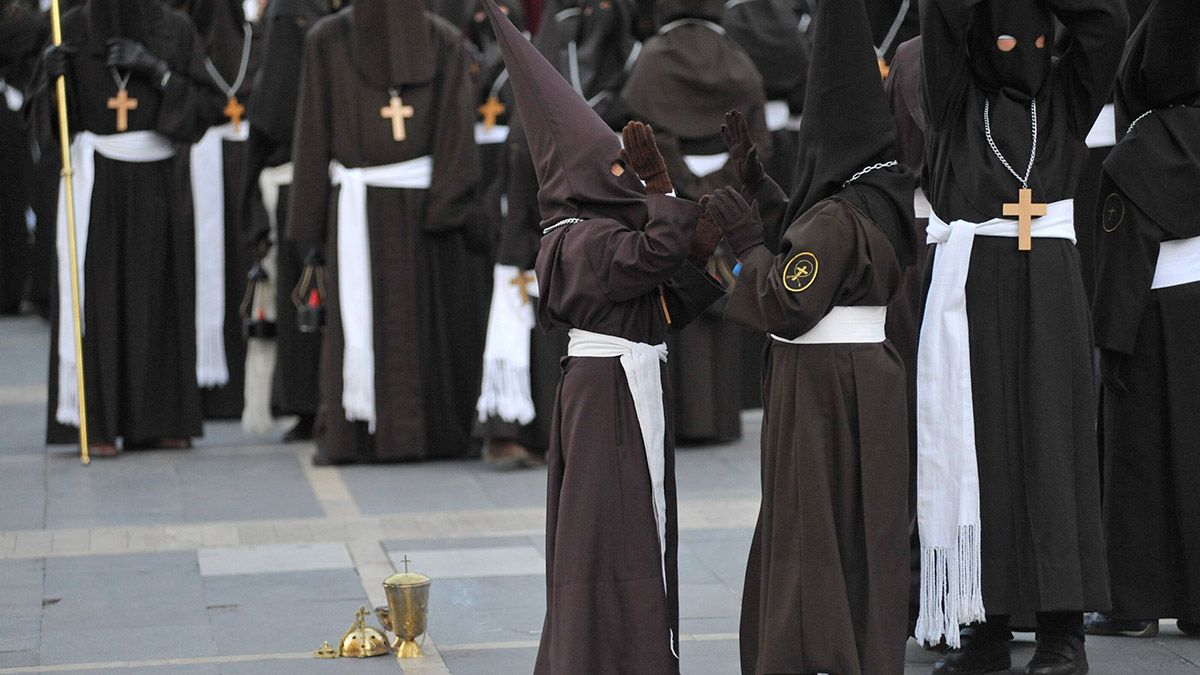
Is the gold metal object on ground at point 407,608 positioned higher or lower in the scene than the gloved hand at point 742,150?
lower

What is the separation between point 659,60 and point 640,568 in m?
5.14

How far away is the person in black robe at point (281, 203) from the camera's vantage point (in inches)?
405

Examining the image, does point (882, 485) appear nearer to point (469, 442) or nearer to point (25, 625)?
point (25, 625)

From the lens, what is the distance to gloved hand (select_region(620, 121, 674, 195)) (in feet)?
16.2

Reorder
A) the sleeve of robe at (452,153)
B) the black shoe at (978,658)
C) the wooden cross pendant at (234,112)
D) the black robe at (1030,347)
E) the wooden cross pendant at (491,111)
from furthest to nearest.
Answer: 1. the wooden cross pendant at (234,112)
2. the wooden cross pendant at (491,111)
3. the sleeve of robe at (452,153)
4. the black shoe at (978,658)
5. the black robe at (1030,347)

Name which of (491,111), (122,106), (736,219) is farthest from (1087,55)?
(122,106)

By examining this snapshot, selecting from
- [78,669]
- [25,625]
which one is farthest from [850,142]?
[25,625]

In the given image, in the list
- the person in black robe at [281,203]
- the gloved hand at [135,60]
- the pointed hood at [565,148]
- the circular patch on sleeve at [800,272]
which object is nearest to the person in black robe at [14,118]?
the person in black robe at [281,203]

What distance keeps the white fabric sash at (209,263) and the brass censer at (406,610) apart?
16.4 feet

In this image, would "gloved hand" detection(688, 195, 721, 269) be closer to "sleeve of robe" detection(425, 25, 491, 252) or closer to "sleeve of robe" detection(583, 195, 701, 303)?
"sleeve of robe" detection(583, 195, 701, 303)

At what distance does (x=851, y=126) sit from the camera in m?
4.92

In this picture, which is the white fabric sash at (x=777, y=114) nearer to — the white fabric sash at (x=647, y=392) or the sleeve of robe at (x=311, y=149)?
the sleeve of robe at (x=311, y=149)

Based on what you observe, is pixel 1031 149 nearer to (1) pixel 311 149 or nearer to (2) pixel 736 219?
(2) pixel 736 219

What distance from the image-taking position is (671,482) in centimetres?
516
